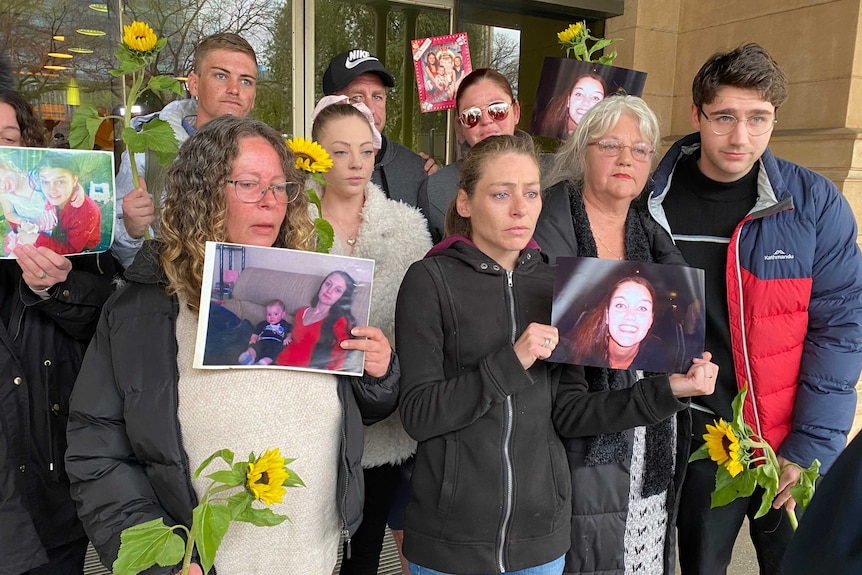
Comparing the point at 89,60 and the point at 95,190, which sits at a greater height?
the point at 89,60

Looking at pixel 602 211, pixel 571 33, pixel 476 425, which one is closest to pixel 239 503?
pixel 476 425

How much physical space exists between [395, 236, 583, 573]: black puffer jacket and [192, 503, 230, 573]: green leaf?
59cm

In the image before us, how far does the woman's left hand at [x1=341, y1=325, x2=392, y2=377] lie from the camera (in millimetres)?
1472

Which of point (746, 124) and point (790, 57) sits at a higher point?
point (790, 57)

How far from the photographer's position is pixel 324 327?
1448 mm

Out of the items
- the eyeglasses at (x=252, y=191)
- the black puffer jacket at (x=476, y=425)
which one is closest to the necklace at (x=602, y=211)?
the black puffer jacket at (x=476, y=425)

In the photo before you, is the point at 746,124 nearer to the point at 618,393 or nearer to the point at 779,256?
the point at 779,256

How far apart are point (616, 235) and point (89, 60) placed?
14.8 feet

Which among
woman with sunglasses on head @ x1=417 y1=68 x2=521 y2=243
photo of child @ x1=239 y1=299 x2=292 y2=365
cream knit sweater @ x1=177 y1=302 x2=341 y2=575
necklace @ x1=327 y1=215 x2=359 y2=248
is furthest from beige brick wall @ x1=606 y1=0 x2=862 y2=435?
photo of child @ x1=239 y1=299 x2=292 y2=365

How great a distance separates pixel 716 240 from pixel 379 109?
1501 mm

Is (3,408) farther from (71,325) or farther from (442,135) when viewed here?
(442,135)

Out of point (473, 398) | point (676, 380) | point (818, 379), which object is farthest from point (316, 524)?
point (818, 379)

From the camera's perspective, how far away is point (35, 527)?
1.68 meters

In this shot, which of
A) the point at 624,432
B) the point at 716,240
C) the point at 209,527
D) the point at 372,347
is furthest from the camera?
the point at 716,240
